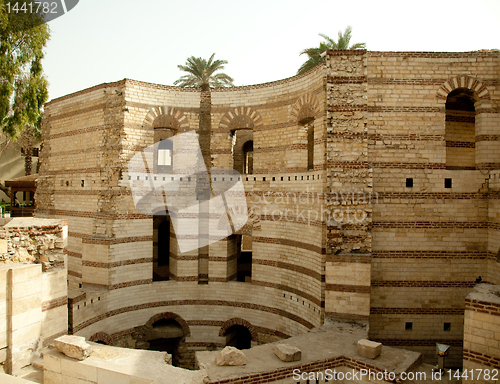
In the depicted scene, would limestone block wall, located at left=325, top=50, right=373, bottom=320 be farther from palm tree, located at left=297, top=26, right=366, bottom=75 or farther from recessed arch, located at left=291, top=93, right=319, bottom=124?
palm tree, located at left=297, top=26, right=366, bottom=75

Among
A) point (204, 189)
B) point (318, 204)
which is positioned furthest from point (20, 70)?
point (318, 204)

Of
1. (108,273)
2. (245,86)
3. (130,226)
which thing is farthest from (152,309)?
(245,86)

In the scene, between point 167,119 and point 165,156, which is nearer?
point 167,119

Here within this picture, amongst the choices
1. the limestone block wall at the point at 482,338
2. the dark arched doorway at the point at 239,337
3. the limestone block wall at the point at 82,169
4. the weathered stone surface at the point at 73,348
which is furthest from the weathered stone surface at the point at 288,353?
the limestone block wall at the point at 82,169

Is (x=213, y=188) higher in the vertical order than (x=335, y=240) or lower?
higher

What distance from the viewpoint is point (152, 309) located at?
11.9m

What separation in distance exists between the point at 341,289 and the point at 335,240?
129 cm

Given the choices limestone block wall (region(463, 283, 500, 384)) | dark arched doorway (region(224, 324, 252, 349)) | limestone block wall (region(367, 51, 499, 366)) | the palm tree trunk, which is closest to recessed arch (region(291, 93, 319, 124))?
limestone block wall (region(367, 51, 499, 366))

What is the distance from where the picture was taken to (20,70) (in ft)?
44.5

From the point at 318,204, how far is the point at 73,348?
23.6 ft

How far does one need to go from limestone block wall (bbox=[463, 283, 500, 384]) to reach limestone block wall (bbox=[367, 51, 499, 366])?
3.32 m

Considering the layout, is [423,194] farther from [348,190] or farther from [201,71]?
[201,71]

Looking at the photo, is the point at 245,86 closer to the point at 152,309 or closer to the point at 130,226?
the point at 130,226

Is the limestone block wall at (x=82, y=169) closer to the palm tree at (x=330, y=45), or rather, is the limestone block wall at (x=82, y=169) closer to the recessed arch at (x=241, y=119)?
the recessed arch at (x=241, y=119)
